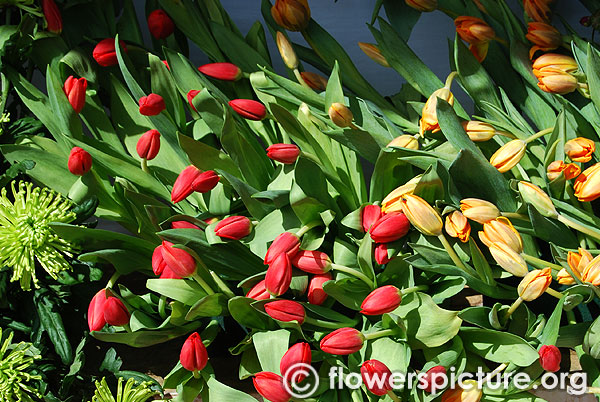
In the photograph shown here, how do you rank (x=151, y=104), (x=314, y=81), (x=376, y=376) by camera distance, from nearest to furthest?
(x=376, y=376)
(x=151, y=104)
(x=314, y=81)

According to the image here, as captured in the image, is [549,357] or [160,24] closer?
[549,357]

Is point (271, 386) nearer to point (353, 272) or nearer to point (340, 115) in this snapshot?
point (353, 272)

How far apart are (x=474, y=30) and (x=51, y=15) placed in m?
0.42

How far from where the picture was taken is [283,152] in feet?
1.81

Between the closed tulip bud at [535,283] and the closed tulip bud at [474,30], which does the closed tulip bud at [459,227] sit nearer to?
the closed tulip bud at [535,283]

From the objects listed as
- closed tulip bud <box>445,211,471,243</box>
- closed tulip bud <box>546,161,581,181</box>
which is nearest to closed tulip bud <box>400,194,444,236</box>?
closed tulip bud <box>445,211,471,243</box>

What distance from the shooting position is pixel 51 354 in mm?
602

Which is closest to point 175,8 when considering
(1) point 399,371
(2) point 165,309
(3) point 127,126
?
(3) point 127,126

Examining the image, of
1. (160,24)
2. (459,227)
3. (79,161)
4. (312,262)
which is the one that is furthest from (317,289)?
(160,24)

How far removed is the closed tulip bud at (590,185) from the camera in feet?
1.70

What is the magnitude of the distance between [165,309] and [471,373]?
10.8 inches

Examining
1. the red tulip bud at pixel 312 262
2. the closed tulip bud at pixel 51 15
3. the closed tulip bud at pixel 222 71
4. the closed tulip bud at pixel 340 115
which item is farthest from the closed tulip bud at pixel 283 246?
the closed tulip bud at pixel 51 15

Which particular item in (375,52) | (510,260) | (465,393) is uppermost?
(375,52)

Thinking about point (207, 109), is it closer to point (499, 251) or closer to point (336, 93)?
point (336, 93)
